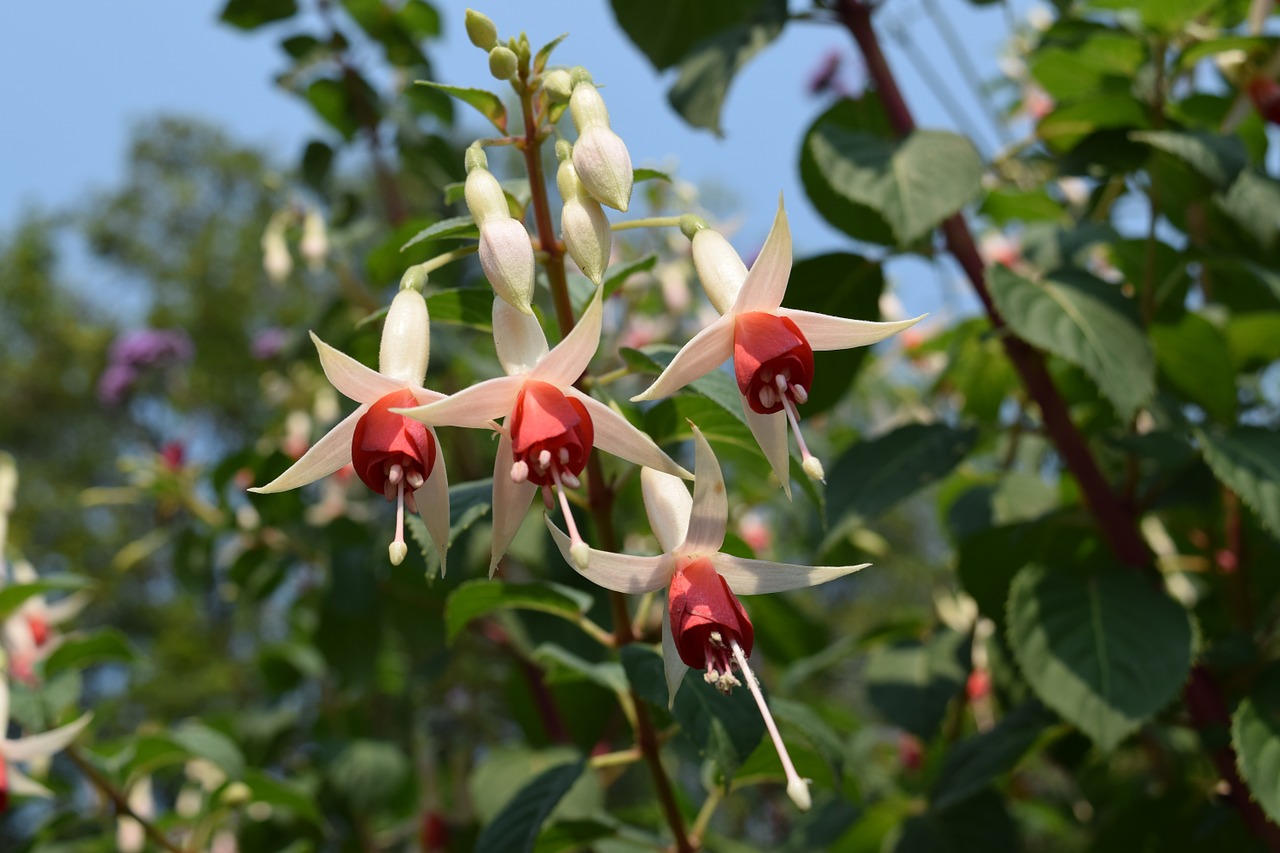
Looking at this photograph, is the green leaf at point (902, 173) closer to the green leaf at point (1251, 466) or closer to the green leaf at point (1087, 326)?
the green leaf at point (1087, 326)

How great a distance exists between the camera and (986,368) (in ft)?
3.76

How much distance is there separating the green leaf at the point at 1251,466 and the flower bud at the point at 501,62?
0.57 meters

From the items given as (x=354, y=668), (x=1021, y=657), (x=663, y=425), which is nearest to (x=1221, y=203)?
(x=1021, y=657)

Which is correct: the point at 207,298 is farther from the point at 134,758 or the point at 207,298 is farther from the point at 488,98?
the point at 488,98

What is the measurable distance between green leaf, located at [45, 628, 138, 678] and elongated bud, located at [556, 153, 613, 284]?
0.82 metres

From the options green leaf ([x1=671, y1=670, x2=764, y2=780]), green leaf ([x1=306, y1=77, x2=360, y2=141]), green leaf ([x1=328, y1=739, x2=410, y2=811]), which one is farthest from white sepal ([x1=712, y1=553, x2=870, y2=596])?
green leaf ([x1=306, y1=77, x2=360, y2=141])

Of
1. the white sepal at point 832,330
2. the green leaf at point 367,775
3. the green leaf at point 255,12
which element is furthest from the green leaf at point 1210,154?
the green leaf at point 255,12

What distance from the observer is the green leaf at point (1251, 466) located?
2.34 feet

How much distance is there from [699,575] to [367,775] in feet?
3.47

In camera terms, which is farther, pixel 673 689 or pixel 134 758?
pixel 134 758

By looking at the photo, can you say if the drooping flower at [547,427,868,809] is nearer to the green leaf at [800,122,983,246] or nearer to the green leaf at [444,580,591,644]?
the green leaf at [444,580,591,644]

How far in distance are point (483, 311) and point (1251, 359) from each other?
0.86 m

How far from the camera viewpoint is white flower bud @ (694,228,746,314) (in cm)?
44

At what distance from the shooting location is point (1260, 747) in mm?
701
